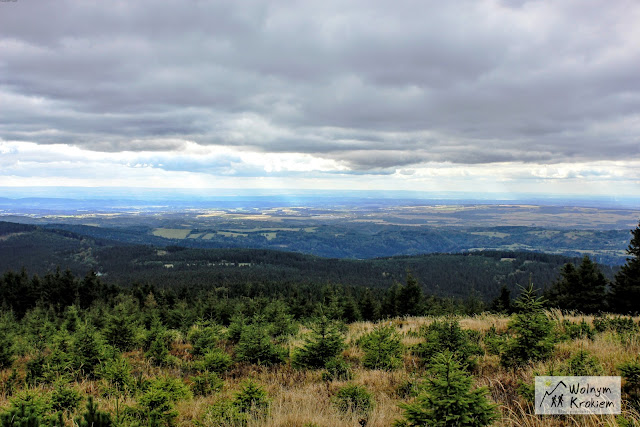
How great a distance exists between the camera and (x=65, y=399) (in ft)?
23.9

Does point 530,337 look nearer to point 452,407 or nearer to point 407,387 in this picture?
point 407,387

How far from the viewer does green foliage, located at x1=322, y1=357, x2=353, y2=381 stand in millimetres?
9273

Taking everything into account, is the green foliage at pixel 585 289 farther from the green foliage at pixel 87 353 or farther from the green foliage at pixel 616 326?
the green foliage at pixel 87 353

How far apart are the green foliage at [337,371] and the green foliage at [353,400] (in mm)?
1836

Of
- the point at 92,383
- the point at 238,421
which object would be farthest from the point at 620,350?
the point at 92,383

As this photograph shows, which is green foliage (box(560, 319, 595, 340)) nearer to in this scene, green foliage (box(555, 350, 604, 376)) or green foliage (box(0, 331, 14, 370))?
green foliage (box(555, 350, 604, 376))

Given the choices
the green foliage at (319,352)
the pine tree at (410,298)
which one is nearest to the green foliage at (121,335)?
the green foliage at (319,352)

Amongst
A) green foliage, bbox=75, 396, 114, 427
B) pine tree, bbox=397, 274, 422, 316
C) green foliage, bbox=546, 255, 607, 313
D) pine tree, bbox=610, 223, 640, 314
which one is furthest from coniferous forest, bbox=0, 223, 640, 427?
green foliage, bbox=546, 255, 607, 313

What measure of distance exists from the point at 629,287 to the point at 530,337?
81.4ft

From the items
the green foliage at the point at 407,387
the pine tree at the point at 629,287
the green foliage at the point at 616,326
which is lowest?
the pine tree at the point at 629,287

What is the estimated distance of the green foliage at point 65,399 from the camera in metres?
7.20

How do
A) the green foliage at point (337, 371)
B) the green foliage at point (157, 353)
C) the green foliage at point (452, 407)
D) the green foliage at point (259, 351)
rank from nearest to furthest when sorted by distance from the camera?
the green foliage at point (452, 407) < the green foliage at point (337, 371) < the green foliage at point (259, 351) < the green foliage at point (157, 353)

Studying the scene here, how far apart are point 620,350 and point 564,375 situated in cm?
385

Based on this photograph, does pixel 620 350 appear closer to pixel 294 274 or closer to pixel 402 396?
pixel 402 396
